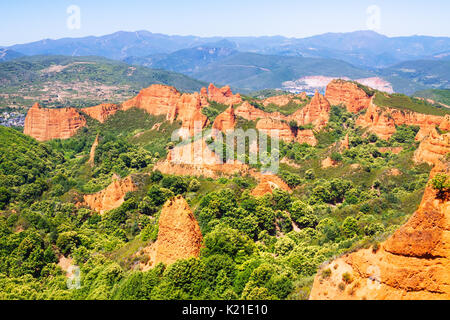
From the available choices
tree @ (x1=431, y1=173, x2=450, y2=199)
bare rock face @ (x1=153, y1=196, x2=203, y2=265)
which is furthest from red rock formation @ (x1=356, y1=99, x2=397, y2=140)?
tree @ (x1=431, y1=173, x2=450, y2=199)

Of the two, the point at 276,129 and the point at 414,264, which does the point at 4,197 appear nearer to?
the point at 276,129

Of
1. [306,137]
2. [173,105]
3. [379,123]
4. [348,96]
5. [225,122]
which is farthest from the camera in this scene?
[173,105]

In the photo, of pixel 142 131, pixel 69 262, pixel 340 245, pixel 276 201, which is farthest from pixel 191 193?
pixel 142 131

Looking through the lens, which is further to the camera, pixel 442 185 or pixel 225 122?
pixel 225 122

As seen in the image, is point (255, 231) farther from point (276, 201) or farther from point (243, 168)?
point (243, 168)

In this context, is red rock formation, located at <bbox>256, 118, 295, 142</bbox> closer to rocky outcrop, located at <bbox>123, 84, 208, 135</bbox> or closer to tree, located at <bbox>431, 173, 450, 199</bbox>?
rocky outcrop, located at <bbox>123, 84, 208, 135</bbox>

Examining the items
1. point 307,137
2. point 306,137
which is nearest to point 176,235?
point 306,137

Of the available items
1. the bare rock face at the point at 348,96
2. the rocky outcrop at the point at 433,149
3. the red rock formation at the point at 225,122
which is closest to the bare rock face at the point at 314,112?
the bare rock face at the point at 348,96
